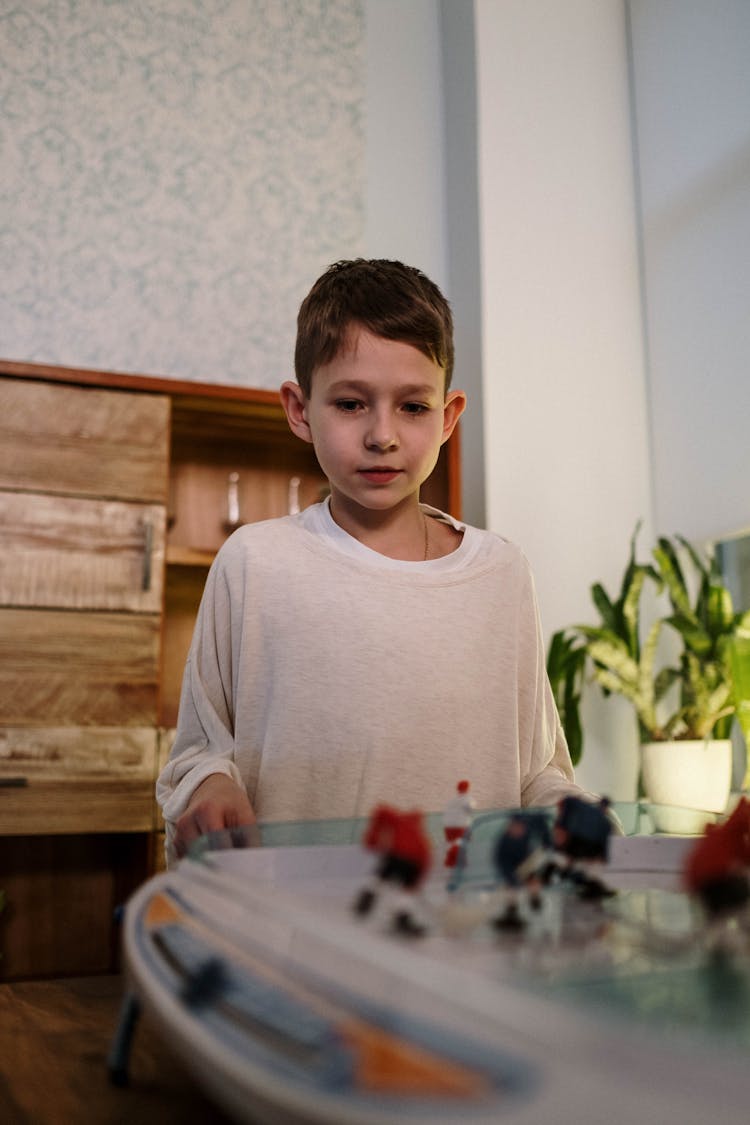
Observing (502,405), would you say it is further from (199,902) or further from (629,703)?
(199,902)

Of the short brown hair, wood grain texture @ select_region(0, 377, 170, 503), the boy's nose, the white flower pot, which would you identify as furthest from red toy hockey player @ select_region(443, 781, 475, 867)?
the white flower pot

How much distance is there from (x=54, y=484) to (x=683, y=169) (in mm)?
2613

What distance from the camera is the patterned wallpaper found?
11.2ft

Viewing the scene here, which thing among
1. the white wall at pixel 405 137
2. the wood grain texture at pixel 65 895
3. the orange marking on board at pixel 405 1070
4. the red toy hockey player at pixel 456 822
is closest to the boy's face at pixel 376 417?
the red toy hockey player at pixel 456 822

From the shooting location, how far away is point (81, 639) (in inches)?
106

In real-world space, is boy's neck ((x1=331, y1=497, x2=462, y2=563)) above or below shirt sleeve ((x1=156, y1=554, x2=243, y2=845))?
above

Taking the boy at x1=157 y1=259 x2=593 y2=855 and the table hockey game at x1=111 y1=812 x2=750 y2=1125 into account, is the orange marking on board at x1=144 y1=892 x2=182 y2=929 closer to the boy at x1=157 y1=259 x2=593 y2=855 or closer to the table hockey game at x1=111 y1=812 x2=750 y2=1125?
the table hockey game at x1=111 y1=812 x2=750 y2=1125

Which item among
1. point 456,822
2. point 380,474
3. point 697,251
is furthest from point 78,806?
point 697,251

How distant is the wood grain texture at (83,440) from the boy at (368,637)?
69.2 inches

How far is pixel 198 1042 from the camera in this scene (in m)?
0.27

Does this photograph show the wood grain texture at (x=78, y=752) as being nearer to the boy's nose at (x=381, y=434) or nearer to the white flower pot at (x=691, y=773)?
the white flower pot at (x=691, y=773)

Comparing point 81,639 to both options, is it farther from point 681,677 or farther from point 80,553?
point 681,677

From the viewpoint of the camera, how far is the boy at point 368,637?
40.9 inches

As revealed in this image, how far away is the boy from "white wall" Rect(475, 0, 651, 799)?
2377 millimetres
